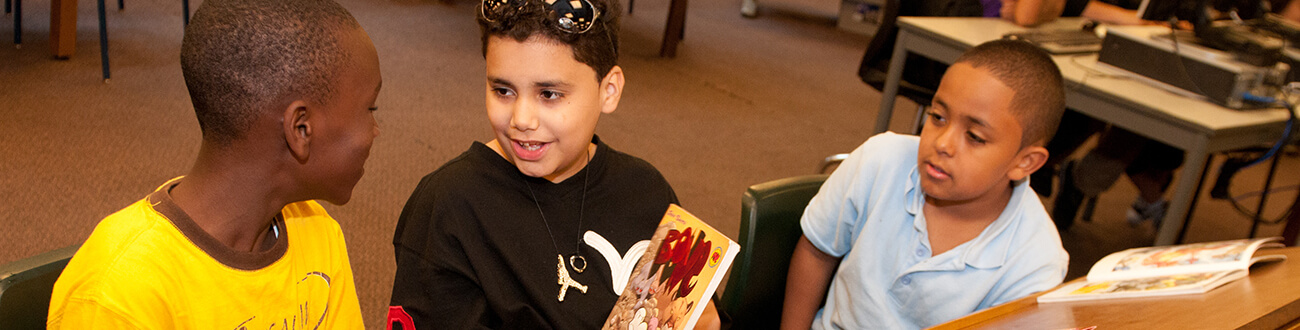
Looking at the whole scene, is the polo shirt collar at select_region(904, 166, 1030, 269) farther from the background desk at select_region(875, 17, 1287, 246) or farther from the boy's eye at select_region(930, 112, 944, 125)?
the background desk at select_region(875, 17, 1287, 246)

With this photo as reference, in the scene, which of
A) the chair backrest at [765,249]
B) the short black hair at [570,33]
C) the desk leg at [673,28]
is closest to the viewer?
the short black hair at [570,33]

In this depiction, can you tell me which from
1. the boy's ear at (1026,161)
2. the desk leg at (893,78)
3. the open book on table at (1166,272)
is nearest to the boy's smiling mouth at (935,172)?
Answer: the boy's ear at (1026,161)

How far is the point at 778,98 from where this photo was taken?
14.8 feet

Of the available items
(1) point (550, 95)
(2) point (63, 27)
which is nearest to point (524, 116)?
(1) point (550, 95)

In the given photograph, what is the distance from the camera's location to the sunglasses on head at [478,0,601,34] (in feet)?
3.57

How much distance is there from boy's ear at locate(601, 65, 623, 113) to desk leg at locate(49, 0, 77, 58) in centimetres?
322

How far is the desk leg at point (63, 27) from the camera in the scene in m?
3.43

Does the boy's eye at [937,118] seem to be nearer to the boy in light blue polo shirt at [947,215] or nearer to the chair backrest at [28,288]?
the boy in light blue polo shirt at [947,215]

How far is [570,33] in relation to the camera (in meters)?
1.10

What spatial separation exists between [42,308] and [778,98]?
12.6 ft

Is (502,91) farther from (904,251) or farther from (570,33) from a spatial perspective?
(904,251)

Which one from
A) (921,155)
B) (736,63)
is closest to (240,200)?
(921,155)

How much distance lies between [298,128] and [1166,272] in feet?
3.75

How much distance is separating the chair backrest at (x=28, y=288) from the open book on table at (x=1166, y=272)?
121cm
